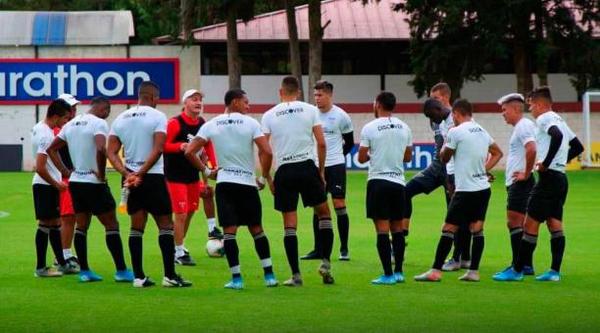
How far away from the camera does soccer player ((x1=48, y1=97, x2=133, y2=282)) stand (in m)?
14.6

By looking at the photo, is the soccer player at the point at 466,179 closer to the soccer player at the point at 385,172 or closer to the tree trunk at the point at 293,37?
the soccer player at the point at 385,172

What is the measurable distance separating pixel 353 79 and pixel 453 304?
145 feet

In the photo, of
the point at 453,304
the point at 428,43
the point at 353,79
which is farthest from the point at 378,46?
the point at 453,304

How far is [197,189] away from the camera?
1731 centimetres

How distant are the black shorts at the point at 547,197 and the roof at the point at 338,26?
131 feet

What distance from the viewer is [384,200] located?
583 inches

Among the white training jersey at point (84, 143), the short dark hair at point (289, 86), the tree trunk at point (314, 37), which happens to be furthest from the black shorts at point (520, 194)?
the tree trunk at point (314, 37)

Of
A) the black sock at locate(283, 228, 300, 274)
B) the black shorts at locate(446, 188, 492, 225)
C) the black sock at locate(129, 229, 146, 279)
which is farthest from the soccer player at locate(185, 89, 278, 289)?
the black shorts at locate(446, 188, 492, 225)

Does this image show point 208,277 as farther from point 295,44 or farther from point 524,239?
point 295,44

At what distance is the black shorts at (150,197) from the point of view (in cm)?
1421

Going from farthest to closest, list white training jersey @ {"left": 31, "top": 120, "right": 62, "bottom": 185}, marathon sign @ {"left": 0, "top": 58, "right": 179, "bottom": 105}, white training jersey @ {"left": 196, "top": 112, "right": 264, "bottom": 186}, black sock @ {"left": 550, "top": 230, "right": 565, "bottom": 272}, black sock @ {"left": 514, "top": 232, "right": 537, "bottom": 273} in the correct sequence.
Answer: marathon sign @ {"left": 0, "top": 58, "right": 179, "bottom": 105} → white training jersey @ {"left": 31, "top": 120, "right": 62, "bottom": 185} → black sock @ {"left": 550, "top": 230, "right": 565, "bottom": 272} → black sock @ {"left": 514, "top": 232, "right": 537, "bottom": 273} → white training jersey @ {"left": 196, "top": 112, "right": 264, "bottom": 186}

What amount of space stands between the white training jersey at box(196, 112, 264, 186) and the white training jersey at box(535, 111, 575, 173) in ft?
10.9

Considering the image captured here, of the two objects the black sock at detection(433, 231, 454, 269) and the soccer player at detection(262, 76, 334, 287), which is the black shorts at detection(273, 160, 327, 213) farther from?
the black sock at detection(433, 231, 454, 269)

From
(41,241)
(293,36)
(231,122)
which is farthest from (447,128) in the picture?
(293,36)
